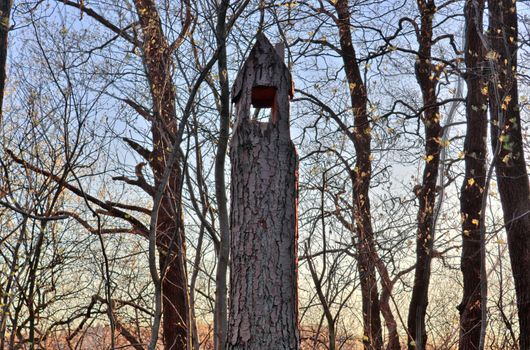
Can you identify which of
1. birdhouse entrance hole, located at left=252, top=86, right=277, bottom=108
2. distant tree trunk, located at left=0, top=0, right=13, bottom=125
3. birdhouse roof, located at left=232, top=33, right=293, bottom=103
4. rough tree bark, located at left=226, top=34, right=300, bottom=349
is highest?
distant tree trunk, located at left=0, top=0, right=13, bottom=125

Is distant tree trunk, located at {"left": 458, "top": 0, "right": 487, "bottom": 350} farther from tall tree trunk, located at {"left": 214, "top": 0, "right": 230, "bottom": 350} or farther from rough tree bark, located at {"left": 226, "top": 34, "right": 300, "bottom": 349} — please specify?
rough tree bark, located at {"left": 226, "top": 34, "right": 300, "bottom": 349}

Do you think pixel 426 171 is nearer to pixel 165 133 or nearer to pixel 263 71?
pixel 165 133

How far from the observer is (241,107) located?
12.5 ft

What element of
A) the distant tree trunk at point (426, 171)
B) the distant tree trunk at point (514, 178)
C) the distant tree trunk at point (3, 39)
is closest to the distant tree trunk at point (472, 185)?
the distant tree trunk at point (514, 178)

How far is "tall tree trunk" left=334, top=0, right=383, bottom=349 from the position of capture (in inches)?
293

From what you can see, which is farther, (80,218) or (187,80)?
(80,218)

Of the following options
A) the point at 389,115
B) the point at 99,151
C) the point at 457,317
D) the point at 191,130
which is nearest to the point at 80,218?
the point at 99,151

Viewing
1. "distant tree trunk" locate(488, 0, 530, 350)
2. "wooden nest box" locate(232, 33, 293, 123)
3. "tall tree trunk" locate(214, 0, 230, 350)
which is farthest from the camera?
"distant tree trunk" locate(488, 0, 530, 350)

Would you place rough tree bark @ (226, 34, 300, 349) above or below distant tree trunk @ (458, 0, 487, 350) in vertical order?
below

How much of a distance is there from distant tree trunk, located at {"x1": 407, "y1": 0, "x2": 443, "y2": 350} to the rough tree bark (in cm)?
440

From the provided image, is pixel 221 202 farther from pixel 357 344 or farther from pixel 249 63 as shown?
pixel 357 344

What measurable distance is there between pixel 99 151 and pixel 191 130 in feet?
5.28

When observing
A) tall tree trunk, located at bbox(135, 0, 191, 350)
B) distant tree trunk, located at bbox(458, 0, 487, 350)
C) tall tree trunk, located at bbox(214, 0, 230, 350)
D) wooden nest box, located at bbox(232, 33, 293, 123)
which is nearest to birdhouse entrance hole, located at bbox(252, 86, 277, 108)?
wooden nest box, located at bbox(232, 33, 293, 123)

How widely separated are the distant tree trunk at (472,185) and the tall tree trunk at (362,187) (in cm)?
115
